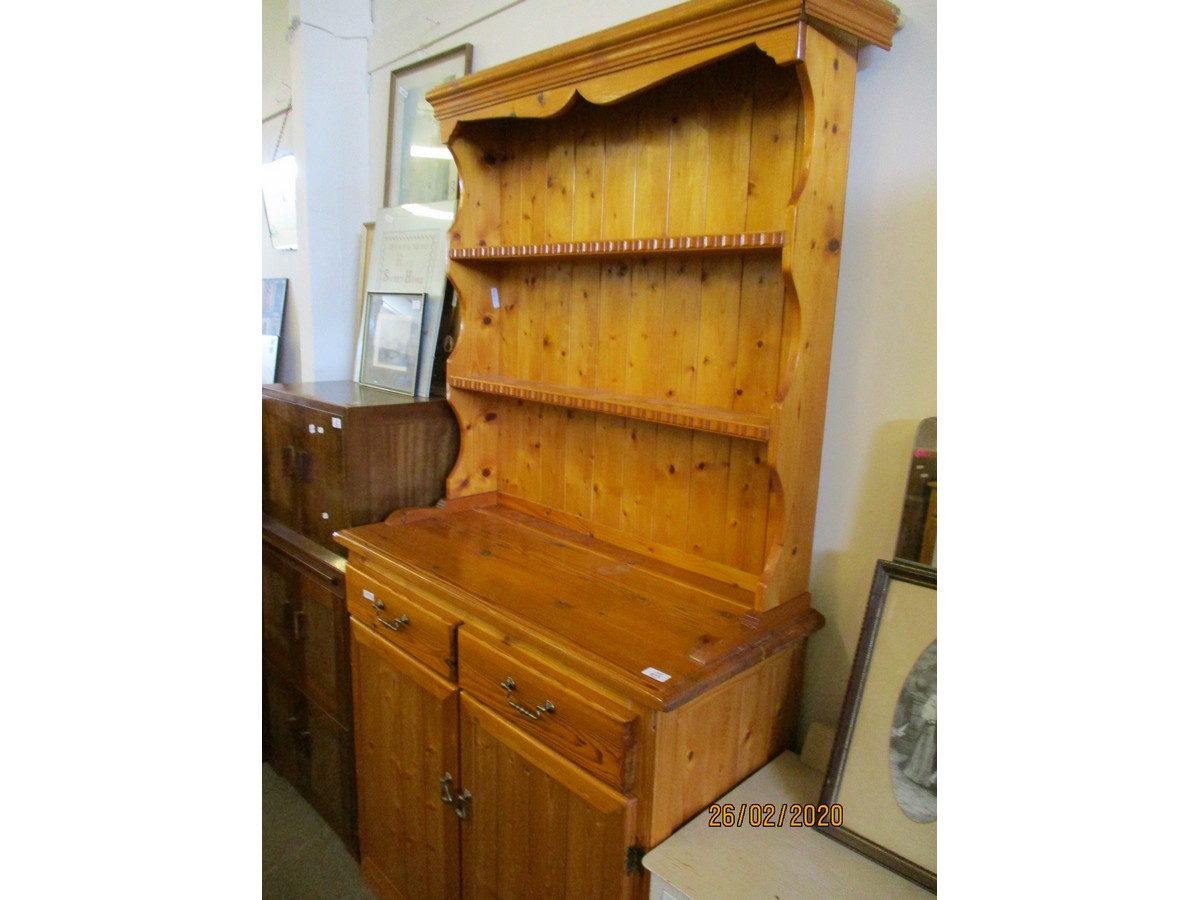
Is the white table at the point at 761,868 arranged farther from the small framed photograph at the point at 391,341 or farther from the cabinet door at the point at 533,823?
the small framed photograph at the point at 391,341

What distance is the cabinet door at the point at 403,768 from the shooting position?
155cm

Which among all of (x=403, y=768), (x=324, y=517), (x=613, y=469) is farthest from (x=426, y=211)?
(x=403, y=768)

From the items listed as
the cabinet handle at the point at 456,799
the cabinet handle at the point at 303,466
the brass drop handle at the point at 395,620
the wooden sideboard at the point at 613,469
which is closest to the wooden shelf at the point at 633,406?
the wooden sideboard at the point at 613,469

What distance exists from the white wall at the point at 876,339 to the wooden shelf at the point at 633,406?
0.22 meters

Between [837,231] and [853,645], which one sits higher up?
[837,231]

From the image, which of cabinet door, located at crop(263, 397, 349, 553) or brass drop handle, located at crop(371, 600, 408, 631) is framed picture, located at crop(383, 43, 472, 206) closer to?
cabinet door, located at crop(263, 397, 349, 553)

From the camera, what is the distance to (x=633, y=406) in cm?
147

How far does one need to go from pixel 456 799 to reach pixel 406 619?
406mm

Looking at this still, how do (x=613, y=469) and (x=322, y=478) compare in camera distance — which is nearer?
(x=613, y=469)

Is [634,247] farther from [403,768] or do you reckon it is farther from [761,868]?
[403,768]

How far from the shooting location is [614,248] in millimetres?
1465
